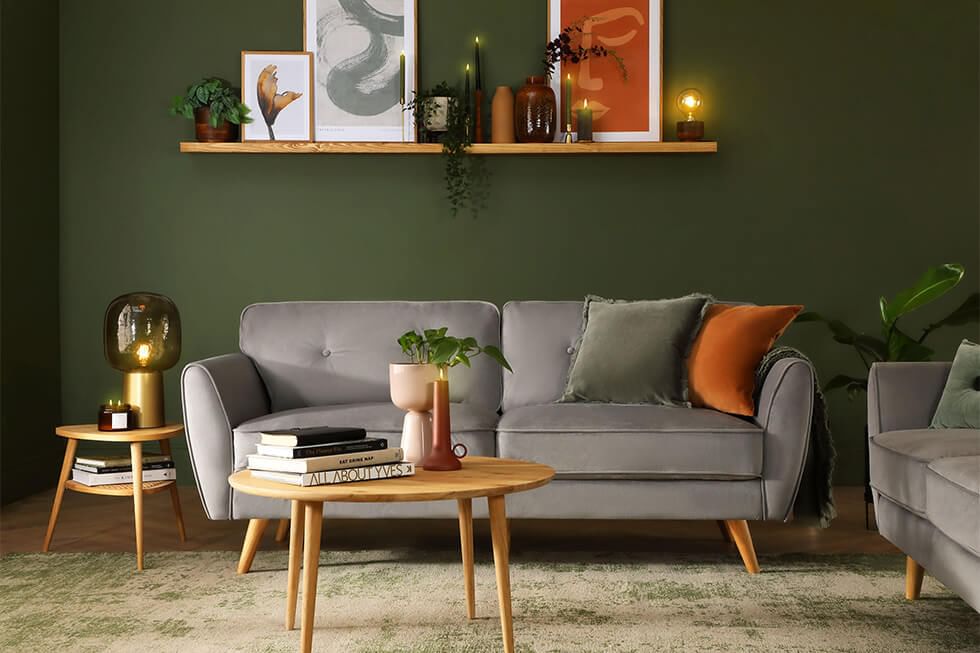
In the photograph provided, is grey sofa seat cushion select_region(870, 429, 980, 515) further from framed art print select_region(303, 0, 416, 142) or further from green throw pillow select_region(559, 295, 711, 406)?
framed art print select_region(303, 0, 416, 142)

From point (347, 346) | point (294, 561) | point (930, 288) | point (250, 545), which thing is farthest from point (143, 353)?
point (930, 288)

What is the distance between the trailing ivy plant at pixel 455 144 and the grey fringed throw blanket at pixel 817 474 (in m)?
1.96

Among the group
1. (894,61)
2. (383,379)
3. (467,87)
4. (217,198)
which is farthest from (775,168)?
(217,198)

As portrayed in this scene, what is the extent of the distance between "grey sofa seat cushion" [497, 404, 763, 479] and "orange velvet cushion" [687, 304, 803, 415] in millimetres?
112

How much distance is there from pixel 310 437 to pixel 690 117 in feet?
9.94

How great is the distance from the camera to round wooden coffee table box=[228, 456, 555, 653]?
7.00ft

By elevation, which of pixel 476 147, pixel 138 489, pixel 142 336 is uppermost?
pixel 476 147

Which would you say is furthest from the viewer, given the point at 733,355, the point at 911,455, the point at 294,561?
the point at 733,355

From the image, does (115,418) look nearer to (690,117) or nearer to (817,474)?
(817,474)

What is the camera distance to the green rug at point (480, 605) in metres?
2.46

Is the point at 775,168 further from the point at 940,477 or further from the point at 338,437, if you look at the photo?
the point at 338,437

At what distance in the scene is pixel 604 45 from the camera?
15.7 ft

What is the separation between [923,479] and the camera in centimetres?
251

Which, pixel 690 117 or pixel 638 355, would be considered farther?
pixel 690 117
